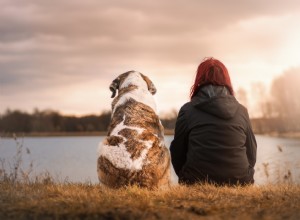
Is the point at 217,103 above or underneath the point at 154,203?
above

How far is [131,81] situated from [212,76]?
132cm

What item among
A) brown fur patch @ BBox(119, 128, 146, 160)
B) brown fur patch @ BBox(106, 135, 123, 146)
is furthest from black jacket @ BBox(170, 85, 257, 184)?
brown fur patch @ BBox(106, 135, 123, 146)

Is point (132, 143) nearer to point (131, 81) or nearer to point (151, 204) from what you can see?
point (151, 204)

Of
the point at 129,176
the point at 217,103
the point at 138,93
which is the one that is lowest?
the point at 129,176

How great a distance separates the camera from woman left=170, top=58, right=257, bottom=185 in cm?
704

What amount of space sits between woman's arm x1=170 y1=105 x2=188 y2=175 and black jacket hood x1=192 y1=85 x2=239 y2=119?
1.13 feet

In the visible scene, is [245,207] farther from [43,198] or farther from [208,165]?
[43,198]

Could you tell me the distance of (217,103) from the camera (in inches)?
276

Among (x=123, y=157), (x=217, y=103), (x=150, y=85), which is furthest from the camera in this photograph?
(x=150, y=85)

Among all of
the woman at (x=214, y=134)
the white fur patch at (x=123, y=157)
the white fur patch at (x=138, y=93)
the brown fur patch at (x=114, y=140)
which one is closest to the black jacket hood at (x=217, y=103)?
the woman at (x=214, y=134)

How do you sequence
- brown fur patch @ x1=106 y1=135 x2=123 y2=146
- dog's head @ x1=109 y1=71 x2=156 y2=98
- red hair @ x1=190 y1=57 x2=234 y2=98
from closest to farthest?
brown fur patch @ x1=106 y1=135 x2=123 y2=146 < red hair @ x1=190 y1=57 x2=234 y2=98 < dog's head @ x1=109 y1=71 x2=156 y2=98

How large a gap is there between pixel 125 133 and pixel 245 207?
78.8 inches

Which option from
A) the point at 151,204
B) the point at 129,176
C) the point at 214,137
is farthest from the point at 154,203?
the point at 214,137

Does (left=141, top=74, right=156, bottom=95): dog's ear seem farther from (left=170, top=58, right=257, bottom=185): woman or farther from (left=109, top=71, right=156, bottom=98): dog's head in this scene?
(left=170, top=58, right=257, bottom=185): woman
